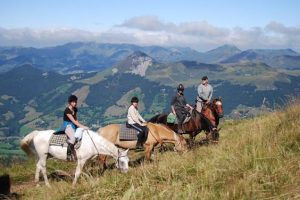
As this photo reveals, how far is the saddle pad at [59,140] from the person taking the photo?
14500 mm

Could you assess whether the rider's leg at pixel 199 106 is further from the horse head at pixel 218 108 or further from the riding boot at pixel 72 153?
the riding boot at pixel 72 153

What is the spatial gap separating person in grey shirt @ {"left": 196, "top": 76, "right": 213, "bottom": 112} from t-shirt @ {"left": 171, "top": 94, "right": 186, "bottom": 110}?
1666 millimetres

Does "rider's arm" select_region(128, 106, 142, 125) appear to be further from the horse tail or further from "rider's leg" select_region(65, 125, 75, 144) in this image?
the horse tail

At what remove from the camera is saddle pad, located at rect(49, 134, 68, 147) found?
14500 millimetres

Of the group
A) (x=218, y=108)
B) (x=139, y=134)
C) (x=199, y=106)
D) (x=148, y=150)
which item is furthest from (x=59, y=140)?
(x=199, y=106)

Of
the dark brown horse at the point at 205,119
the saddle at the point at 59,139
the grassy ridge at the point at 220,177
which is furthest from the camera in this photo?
the dark brown horse at the point at 205,119

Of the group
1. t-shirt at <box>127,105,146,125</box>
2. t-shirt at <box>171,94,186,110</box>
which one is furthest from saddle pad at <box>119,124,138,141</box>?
t-shirt at <box>171,94,186,110</box>

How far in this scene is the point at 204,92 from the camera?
2120 cm

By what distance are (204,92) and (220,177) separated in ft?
44.9

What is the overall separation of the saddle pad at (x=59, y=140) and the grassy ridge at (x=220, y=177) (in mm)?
5403

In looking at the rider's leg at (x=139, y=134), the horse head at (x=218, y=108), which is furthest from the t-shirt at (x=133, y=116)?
the horse head at (x=218, y=108)

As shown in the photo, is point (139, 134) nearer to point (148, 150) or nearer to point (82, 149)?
point (148, 150)

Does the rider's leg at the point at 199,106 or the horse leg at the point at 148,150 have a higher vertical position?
the rider's leg at the point at 199,106

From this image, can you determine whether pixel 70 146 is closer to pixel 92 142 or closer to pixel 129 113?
pixel 92 142
